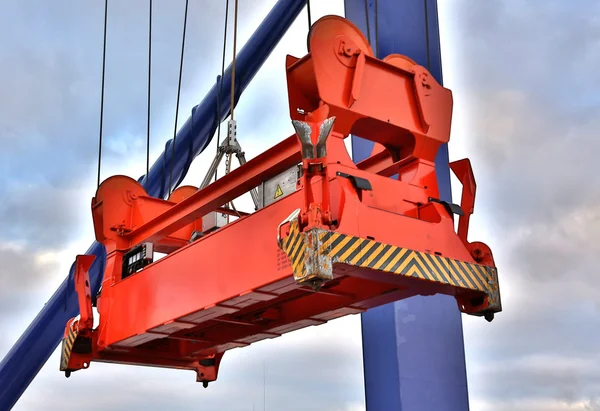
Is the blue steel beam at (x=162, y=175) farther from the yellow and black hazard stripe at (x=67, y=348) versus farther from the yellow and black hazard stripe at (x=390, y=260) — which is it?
the yellow and black hazard stripe at (x=390, y=260)

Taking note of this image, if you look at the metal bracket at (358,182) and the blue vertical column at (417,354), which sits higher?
A: the metal bracket at (358,182)

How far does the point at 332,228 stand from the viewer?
476cm

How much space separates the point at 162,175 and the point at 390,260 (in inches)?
323

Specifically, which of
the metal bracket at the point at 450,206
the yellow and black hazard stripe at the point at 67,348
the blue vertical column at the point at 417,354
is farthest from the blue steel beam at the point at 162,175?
the metal bracket at the point at 450,206

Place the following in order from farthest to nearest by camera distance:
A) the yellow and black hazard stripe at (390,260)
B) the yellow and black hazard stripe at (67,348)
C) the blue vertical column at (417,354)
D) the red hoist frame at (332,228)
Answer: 1. the blue vertical column at (417,354)
2. the yellow and black hazard stripe at (67,348)
3. the red hoist frame at (332,228)
4. the yellow and black hazard stripe at (390,260)

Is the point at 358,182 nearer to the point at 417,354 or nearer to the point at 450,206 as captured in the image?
the point at 450,206

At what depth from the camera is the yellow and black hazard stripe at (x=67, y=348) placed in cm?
754

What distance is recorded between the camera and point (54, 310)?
11.9 metres

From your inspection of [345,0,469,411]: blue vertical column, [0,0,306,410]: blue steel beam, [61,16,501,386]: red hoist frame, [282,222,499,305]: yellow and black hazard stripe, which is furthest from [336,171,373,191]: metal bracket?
[0,0,306,410]: blue steel beam

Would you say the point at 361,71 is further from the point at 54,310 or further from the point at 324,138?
the point at 54,310

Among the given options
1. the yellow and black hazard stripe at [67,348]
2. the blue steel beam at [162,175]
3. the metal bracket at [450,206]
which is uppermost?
the blue steel beam at [162,175]

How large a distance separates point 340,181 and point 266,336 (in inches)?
101

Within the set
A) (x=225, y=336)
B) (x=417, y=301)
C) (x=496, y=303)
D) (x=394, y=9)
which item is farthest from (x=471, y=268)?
(x=394, y=9)

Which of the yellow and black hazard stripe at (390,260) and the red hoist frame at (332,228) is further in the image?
the red hoist frame at (332,228)
